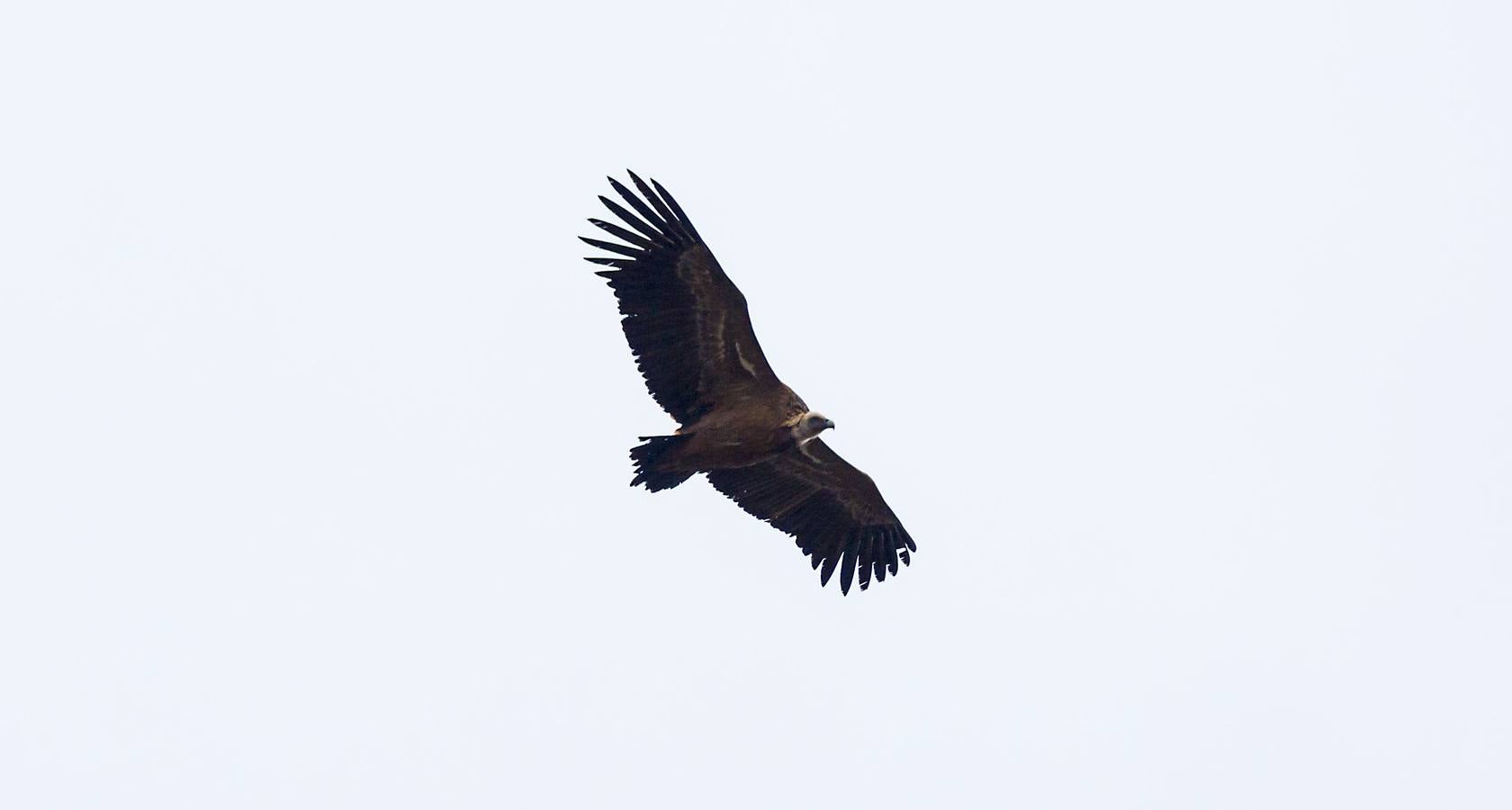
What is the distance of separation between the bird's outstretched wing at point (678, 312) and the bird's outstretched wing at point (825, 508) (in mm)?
1764

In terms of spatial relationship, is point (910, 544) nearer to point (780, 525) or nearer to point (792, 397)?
point (780, 525)

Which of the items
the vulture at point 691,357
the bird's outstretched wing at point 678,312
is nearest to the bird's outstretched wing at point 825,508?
the vulture at point 691,357

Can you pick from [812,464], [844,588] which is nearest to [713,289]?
[812,464]

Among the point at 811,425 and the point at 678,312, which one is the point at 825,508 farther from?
the point at 678,312

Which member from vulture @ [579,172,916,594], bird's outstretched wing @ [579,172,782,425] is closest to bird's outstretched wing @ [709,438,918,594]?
vulture @ [579,172,916,594]

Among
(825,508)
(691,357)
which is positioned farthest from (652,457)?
(825,508)

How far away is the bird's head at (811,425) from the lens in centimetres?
2638

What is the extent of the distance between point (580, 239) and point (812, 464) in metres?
4.68

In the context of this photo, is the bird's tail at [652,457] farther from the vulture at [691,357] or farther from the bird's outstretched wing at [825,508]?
the bird's outstretched wing at [825,508]

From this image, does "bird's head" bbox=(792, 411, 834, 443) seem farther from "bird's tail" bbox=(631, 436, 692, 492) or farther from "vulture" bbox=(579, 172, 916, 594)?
"bird's tail" bbox=(631, 436, 692, 492)

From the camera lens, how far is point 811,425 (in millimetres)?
26375

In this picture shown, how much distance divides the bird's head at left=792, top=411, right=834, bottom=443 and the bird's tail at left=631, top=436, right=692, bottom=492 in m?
1.45

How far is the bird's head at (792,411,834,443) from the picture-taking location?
2638cm

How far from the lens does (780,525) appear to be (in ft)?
93.5
